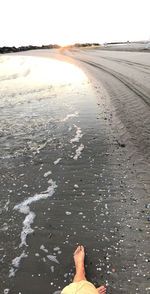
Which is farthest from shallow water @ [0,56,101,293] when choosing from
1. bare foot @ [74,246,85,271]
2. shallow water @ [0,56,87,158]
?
bare foot @ [74,246,85,271]

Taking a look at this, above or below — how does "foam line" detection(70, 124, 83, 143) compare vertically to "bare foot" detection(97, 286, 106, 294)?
above

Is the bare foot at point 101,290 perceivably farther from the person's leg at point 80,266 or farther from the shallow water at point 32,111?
the shallow water at point 32,111

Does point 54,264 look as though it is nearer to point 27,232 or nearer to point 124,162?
point 27,232

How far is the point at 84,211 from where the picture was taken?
3770 mm

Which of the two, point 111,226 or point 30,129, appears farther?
point 30,129

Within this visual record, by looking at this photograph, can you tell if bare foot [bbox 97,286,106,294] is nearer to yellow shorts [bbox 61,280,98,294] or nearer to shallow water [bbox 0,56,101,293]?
yellow shorts [bbox 61,280,98,294]

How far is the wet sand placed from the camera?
282 cm

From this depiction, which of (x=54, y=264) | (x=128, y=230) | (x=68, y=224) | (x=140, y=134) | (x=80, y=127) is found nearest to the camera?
(x=54, y=264)

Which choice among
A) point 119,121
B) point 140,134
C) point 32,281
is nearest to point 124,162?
point 140,134

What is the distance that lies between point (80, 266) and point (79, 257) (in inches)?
5.3

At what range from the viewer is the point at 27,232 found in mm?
3441

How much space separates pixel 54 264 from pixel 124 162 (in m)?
2.83

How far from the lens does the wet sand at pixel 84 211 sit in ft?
9.25

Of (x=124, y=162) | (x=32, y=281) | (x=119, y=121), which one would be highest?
(x=119, y=121)
